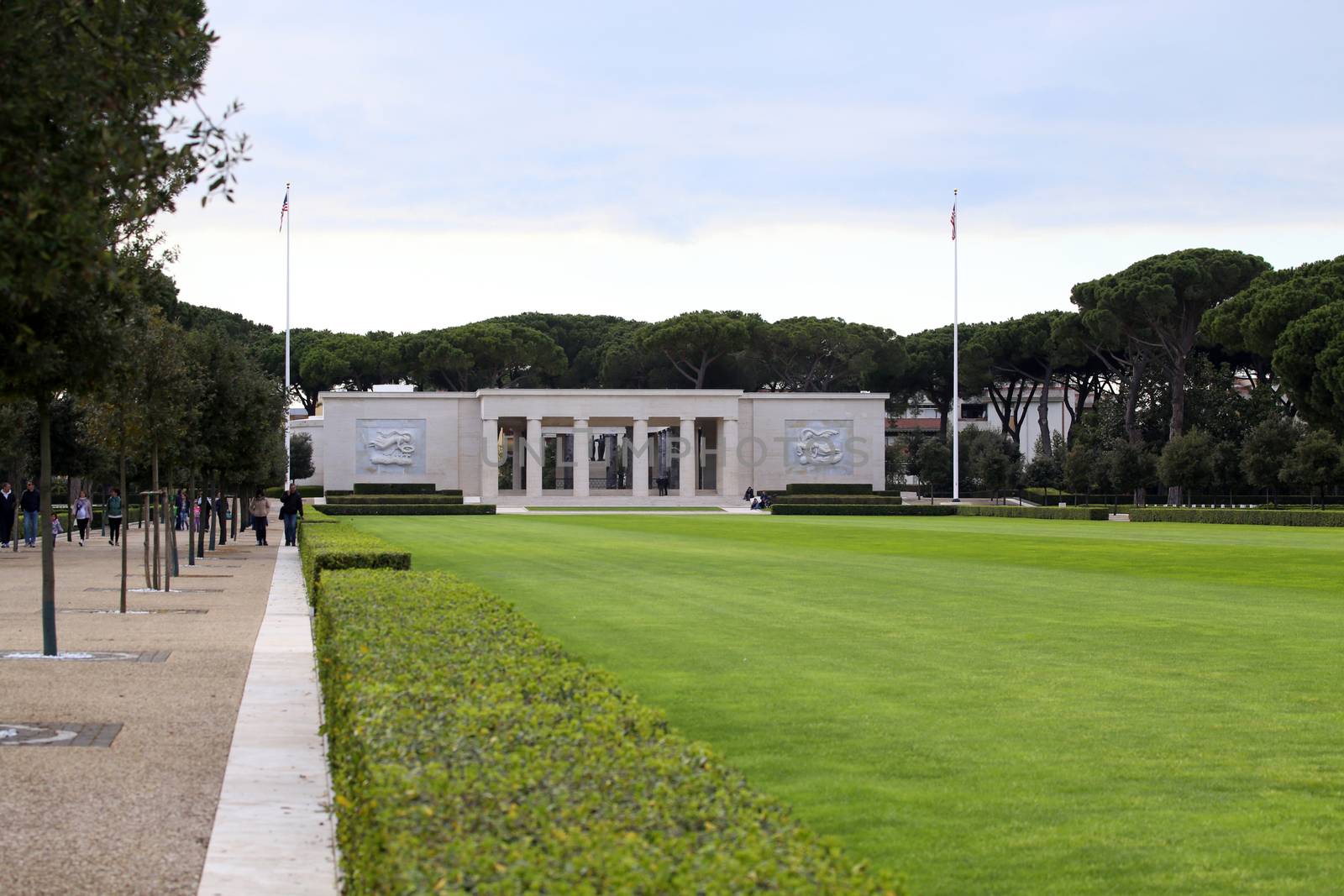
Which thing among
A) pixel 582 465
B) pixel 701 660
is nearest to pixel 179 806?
pixel 701 660

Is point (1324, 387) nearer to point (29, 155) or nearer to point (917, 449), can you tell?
point (917, 449)

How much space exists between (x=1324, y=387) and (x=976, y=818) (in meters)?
54.6

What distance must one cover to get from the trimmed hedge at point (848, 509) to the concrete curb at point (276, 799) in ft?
195

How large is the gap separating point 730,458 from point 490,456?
1486cm

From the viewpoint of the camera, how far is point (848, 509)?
72812 mm

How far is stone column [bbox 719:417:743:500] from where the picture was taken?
9069cm

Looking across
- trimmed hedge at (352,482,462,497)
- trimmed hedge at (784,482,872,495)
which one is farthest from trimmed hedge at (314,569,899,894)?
trimmed hedge at (784,482,872,495)

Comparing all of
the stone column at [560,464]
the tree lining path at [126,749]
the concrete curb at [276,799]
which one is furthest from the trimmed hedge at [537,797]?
the stone column at [560,464]

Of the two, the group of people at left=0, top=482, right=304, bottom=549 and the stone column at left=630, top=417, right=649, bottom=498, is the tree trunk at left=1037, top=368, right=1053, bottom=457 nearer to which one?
the stone column at left=630, top=417, right=649, bottom=498

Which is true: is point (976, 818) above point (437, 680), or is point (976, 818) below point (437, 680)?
below

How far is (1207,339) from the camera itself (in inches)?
2936

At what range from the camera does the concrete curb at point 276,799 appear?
654cm

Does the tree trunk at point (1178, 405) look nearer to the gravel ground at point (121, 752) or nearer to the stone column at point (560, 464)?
the stone column at point (560, 464)

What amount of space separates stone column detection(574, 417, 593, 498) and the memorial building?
0.07 m
